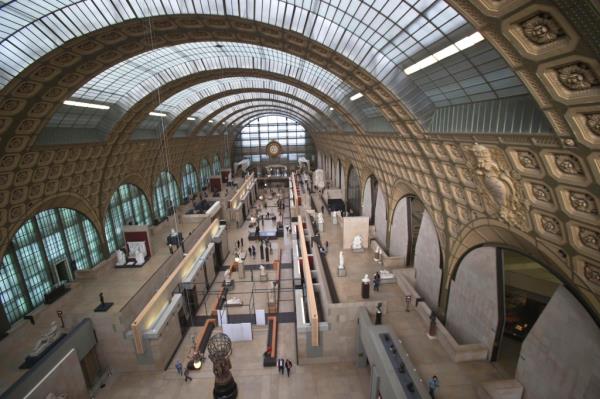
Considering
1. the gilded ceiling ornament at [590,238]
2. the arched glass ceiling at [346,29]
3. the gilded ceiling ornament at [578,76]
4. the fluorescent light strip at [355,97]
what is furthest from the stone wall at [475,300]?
the fluorescent light strip at [355,97]

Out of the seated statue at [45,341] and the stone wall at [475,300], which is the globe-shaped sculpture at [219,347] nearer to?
the seated statue at [45,341]

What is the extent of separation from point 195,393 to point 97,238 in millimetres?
17248

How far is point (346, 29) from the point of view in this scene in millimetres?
14133

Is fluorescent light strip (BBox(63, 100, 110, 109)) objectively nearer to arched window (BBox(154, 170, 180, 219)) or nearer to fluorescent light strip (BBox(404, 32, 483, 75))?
arched window (BBox(154, 170, 180, 219))

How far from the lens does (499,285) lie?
13.0 meters

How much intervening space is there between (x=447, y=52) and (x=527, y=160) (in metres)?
4.31

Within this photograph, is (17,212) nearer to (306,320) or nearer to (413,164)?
(306,320)

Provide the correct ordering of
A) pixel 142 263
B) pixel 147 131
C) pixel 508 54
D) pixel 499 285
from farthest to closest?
1. pixel 147 131
2. pixel 142 263
3. pixel 499 285
4. pixel 508 54

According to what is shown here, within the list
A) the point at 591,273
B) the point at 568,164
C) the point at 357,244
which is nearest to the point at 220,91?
the point at 357,244

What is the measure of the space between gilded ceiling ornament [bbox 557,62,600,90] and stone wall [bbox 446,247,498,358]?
8071 millimetres

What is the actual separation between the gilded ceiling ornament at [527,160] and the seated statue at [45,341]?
2052 cm

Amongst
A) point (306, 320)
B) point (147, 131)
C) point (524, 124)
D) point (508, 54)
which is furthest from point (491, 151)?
point (147, 131)

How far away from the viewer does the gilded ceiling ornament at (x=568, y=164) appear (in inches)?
297

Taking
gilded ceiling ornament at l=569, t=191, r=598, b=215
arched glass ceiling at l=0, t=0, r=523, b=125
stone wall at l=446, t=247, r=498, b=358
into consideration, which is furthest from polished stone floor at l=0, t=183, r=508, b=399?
arched glass ceiling at l=0, t=0, r=523, b=125
